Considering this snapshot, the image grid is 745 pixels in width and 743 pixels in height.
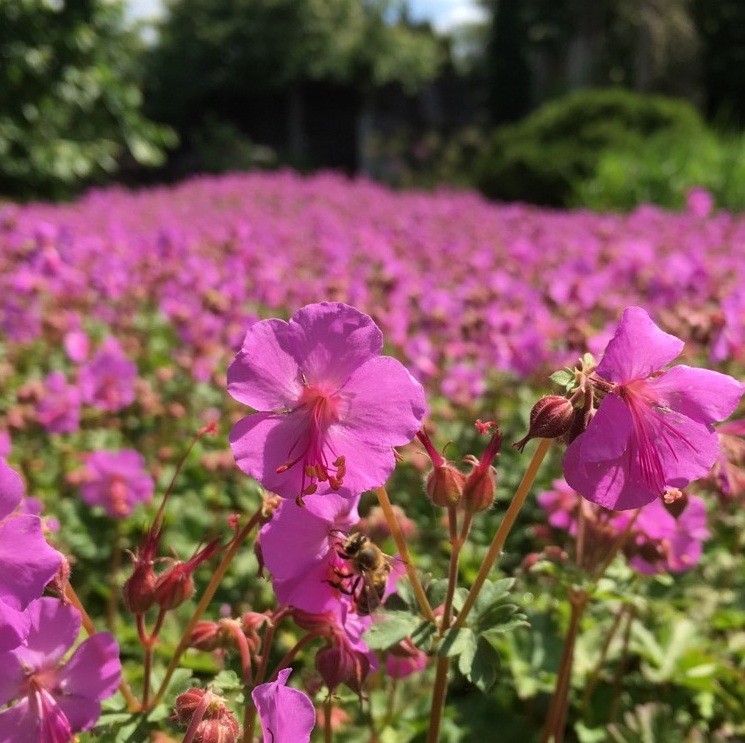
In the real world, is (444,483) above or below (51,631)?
above

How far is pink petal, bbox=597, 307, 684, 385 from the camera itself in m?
0.81

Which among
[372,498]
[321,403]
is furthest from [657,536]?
[372,498]

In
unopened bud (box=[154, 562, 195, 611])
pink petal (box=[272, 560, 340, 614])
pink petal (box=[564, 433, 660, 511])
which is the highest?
pink petal (box=[564, 433, 660, 511])

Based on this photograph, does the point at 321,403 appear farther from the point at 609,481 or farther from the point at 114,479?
the point at 114,479

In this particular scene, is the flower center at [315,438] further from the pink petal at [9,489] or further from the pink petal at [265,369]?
the pink petal at [9,489]

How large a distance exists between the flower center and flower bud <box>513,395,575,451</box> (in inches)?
7.6

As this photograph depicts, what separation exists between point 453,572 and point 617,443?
0.28 metres

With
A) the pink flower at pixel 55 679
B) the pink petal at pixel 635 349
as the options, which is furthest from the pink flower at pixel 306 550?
the pink petal at pixel 635 349

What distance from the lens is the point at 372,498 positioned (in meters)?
2.49

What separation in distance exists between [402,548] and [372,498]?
1.55 m

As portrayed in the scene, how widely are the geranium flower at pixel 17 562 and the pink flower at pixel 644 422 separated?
0.51 metres

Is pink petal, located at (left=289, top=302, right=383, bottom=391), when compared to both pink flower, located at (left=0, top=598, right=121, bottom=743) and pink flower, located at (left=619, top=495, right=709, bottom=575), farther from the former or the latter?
pink flower, located at (left=619, top=495, right=709, bottom=575)

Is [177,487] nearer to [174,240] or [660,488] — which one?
[174,240]

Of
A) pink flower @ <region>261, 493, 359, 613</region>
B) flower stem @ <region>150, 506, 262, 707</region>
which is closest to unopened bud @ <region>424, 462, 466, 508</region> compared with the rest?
pink flower @ <region>261, 493, 359, 613</region>
